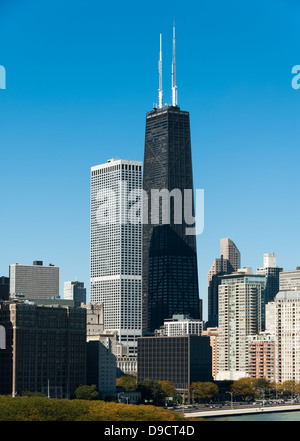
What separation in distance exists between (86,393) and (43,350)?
480 inches

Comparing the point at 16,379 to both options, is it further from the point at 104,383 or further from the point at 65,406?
the point at 65,406

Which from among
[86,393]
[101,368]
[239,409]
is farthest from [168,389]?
[86,393]

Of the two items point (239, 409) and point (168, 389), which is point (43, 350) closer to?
point (168, 389)

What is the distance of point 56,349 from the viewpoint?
175 meters

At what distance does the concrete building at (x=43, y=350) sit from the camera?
167m

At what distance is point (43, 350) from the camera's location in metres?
173

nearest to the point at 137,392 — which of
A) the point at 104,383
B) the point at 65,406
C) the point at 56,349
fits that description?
the point at 104,383

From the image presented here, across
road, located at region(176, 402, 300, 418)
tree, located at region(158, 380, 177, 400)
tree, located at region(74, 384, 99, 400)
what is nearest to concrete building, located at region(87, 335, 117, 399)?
tree, located at region(158, 380, 177, 400)

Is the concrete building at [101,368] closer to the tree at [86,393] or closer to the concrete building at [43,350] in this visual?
the concrete building at [43,350]

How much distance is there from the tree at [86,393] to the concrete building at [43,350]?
3108mm

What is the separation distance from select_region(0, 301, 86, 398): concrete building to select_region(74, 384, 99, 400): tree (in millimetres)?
3108

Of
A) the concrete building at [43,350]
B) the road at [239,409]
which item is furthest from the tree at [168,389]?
the concrete building at [43,350]

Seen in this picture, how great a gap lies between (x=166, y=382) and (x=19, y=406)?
96985mm
